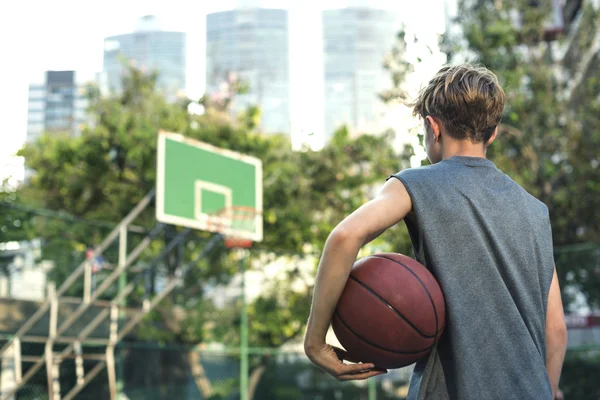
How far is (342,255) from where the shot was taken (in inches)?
69.2

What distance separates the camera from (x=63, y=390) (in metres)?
10.3

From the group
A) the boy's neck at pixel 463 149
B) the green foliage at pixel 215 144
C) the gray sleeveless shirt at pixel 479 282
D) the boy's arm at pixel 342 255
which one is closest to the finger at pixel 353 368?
the boy's arm at pixel 342 255

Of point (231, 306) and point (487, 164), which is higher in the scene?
point (487, 164)

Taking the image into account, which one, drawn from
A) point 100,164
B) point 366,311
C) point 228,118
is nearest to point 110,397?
point 100,164

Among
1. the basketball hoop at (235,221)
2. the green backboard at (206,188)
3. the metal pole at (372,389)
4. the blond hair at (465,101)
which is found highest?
the blond hair at (465,101)

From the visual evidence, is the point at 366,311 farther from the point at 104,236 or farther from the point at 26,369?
the point at 104,236

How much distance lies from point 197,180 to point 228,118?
20.6ft

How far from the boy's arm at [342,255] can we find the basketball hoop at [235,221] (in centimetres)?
899

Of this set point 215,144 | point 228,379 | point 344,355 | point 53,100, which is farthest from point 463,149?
point 53,100

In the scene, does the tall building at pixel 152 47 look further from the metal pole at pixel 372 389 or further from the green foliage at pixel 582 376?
the green foliage at pixel 582 376

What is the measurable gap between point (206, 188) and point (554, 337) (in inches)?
361

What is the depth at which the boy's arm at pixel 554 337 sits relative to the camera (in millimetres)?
1971

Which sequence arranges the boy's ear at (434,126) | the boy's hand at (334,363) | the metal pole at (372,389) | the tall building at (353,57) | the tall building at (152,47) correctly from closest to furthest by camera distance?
1. the boy's hand at (334,363)
2. the boy's ear at (434,126)
3. the metal pole at (372,389)
4. the tall building at (353,57)
5. the tall building at (152,47)

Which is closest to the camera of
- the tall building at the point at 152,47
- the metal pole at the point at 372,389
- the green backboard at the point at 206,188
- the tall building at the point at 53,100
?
the green backboard at the point at 206,188
